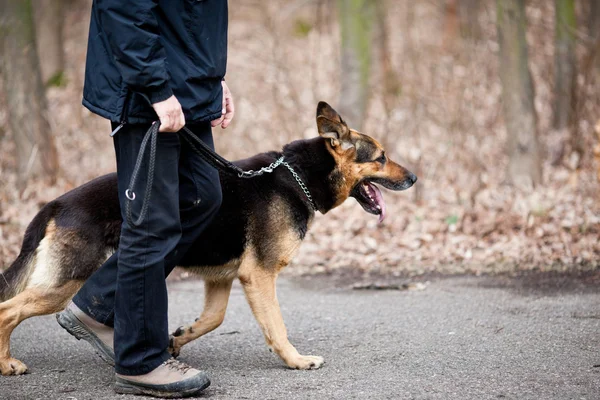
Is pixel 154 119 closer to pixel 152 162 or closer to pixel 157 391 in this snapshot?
pixel 152 162

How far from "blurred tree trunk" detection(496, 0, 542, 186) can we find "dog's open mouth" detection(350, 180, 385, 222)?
15.3ft

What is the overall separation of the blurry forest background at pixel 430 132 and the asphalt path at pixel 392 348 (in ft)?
3.86

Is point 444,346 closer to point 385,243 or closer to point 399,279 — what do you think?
point 399,279

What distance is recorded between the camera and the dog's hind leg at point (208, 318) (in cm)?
472

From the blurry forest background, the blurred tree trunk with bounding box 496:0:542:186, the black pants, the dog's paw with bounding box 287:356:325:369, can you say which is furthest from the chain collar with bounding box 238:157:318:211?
the blurred tree trunk with bounding box 496:0:542:186

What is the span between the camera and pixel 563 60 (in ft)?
35.6

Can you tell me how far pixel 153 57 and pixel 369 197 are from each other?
2117 millimetres

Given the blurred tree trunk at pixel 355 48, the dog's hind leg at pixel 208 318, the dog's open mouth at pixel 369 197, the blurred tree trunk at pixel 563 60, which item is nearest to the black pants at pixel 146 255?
the dog's hind leg at pixel 208 318

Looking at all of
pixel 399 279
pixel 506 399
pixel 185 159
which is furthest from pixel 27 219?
pixel 506 399

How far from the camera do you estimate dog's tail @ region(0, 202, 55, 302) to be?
14.0 feet

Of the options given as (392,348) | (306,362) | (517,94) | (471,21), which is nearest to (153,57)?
(306,362)

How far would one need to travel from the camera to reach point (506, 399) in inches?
143

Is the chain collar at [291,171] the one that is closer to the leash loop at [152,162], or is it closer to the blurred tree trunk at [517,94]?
the leash loop at [152,162]

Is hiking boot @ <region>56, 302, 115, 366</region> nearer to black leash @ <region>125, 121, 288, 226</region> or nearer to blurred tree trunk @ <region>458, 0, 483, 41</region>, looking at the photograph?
black leash @ <region>125, 121, 288, 226</region>
